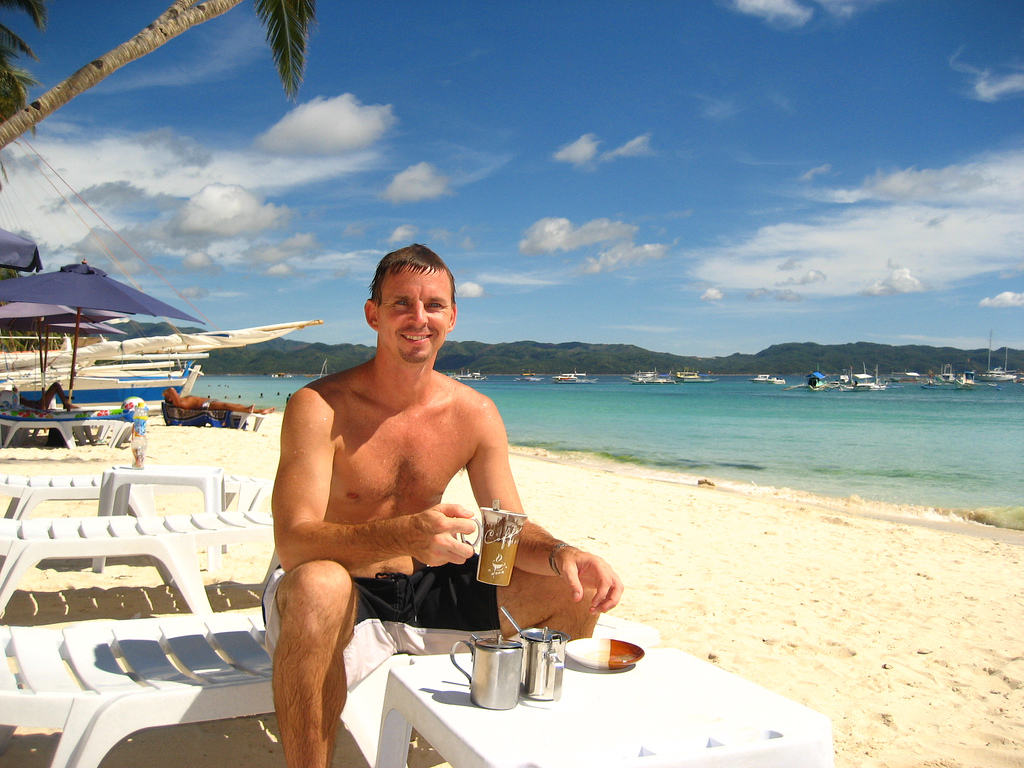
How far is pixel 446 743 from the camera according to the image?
118cm

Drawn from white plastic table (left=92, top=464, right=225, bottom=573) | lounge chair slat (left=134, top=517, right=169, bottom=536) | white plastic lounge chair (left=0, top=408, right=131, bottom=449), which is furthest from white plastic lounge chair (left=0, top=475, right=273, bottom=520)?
white plastic lounge chair (left=0, top=408, right=131, bottom=449)

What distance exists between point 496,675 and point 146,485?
3.46 metres

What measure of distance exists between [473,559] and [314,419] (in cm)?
60

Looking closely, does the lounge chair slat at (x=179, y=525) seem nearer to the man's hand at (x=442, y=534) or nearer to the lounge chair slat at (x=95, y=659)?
the lounge chair slat at (x=95, y=659)

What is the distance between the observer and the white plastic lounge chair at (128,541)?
257 cm

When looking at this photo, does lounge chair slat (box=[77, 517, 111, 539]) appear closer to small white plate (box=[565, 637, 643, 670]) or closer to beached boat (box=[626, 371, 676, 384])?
small white plate (box=[565, 637, 643, 670])

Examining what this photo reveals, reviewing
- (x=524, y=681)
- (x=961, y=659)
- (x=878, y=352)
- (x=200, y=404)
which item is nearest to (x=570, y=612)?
(x=524, y=681)

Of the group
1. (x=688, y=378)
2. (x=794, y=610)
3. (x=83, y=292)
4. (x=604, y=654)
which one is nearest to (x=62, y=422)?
(x=83, y=292)

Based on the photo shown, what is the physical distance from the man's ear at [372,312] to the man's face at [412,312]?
1.6 inches

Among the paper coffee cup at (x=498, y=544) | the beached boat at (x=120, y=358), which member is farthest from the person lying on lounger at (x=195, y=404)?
the paper coffee cup at (x=498, y=544)

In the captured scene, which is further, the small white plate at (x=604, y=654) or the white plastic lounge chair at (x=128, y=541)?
the white plastic lounge chair at (x=128, y=541)

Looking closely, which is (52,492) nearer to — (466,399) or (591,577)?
(466,399)

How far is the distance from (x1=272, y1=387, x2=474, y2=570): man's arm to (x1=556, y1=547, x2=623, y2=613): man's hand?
1.08ft

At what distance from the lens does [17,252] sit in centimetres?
561
